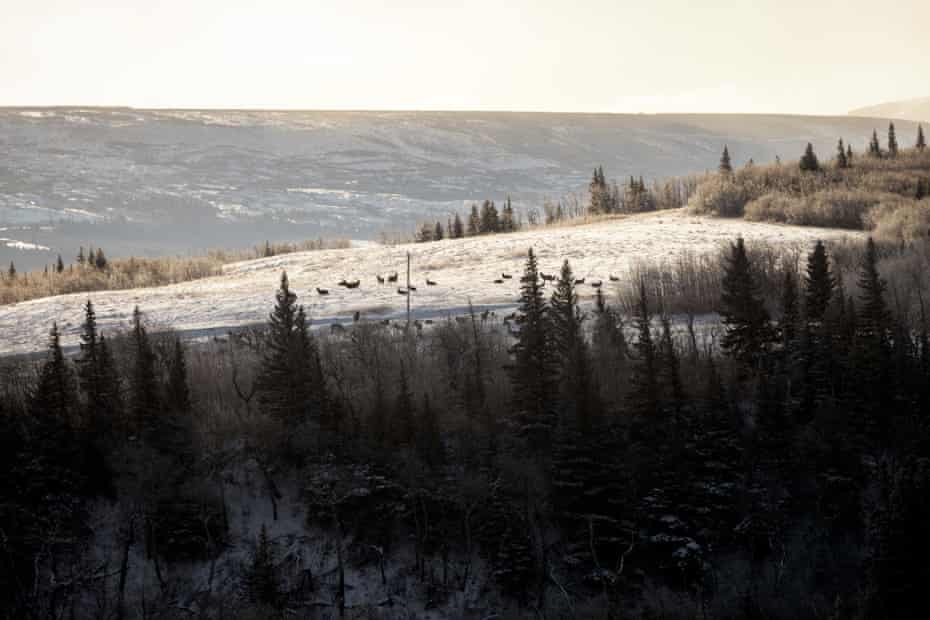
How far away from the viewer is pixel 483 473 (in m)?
41.7

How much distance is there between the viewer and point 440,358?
162 feet

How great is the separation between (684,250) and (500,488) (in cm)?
3540

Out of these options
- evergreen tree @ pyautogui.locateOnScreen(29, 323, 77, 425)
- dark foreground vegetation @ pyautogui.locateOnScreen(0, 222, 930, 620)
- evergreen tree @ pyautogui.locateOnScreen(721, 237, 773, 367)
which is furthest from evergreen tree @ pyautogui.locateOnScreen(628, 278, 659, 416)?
evergreen tree @ pyautogui.locateOnScreen(29, 323, 77, 425)

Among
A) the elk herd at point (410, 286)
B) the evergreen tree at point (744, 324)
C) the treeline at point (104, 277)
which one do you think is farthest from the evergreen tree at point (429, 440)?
the treeline at point (104, 277)

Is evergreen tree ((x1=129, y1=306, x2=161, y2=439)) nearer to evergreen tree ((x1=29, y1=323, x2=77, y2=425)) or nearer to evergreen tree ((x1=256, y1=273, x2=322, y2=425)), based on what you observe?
evergreen tree ((x1=29, y1=323, x2=77, y2=425))

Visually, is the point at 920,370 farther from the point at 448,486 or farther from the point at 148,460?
the point at 148,460

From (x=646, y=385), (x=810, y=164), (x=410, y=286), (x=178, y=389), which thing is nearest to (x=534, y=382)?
(x=646, y=385)

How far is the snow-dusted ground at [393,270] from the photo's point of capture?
61188mm

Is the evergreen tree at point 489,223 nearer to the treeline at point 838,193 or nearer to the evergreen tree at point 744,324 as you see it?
the treeline at point 838,193

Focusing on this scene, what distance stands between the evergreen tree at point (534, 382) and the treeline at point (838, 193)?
36.1 meters

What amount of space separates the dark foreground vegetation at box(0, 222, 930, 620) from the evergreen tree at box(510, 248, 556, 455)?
137mm

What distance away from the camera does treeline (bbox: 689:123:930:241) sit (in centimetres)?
A: 7800

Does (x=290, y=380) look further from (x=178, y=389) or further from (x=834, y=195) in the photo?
(x=834, y=195)

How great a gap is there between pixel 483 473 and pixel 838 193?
185 ft
